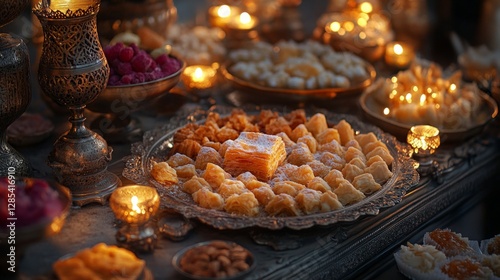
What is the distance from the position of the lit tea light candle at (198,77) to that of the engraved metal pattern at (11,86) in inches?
42.8

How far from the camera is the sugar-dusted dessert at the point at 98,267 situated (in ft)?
5.80

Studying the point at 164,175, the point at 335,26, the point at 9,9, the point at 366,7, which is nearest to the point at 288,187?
the point at 164,175

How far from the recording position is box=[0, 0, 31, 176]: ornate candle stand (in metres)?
2.26

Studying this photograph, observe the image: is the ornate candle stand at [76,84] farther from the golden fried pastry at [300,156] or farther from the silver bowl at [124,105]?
the golden fried pastry at [300,156]

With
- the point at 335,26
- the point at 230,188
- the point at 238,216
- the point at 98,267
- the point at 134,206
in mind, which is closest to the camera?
the point at 98,267

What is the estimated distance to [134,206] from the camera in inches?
79.3

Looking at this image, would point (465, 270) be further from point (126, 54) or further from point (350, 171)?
point (126, 54)

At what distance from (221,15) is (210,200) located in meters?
2.33

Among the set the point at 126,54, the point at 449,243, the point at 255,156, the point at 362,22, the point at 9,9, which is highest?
the point at 9,9

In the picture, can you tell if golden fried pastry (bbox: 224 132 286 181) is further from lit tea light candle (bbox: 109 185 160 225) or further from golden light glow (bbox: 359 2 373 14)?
golden light glow (bbox: 359 2 373 14)

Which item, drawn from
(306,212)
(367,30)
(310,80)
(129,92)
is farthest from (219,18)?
(306,212)

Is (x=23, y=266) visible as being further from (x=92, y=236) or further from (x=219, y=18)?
(x=219, y=18)

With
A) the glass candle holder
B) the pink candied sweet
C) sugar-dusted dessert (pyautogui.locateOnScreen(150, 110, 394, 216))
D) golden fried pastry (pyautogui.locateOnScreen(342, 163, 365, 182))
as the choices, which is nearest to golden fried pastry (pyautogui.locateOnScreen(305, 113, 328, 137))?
sugar-dusted dessert (pyautogui.locateOnScreen(150, 110, 394, 216))

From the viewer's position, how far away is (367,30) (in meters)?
4.04
